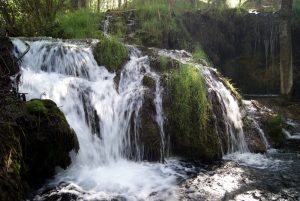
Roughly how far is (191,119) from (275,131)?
2.34m

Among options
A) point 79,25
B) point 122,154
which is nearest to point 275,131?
point 122,154

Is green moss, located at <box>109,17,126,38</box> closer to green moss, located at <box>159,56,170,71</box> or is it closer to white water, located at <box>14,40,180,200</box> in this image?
white water, located at <box>14,40,180,200</box>

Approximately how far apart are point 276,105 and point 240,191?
21.4 feet

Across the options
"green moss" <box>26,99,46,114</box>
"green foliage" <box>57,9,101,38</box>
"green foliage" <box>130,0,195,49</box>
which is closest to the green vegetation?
"green moss" <box>26,99,46,114</box>

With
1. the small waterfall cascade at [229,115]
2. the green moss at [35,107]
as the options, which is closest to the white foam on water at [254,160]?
the small waterfall cascade at [229,115]

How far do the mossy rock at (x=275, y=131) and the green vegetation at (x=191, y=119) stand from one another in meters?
1.78

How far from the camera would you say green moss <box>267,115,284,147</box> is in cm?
802

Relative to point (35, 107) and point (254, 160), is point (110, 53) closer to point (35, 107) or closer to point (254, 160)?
point (35, 107)

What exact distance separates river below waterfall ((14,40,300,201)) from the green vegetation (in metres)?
0.23

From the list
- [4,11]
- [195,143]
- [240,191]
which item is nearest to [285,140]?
[195,143]

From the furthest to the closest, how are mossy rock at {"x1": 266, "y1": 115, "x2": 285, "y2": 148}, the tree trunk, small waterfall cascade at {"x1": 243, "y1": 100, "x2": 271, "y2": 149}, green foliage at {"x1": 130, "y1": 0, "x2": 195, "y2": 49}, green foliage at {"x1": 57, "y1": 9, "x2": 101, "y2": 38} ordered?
the tree trunk < green foliage at {"x1": 130, "y1": 0, "x2": 195, "y2": 49} < green foliage at {"x1": 57, "y1": 9, "x2": 101, "y2": 38} < mossy rock at {"x1": 266, "y1": 115, "x2": 285, "y2": 148} < small waterfall cascade at {"x1": 243, "y1": 100, "x2": 271, "y2": 149}

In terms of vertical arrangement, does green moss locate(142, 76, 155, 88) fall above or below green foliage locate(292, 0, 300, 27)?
below

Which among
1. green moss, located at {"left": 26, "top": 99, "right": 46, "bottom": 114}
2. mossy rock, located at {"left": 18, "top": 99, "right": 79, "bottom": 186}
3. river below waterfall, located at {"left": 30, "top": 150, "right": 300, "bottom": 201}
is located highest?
green moss, located at {"left": 26, "top": 99, "right": 46, "bottom": 114}

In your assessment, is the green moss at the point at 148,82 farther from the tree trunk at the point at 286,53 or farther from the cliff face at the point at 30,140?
the tree trunk at the point at 286,53
